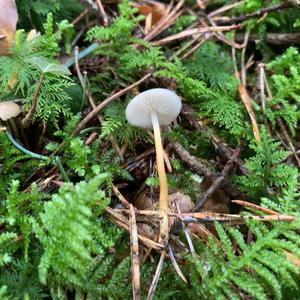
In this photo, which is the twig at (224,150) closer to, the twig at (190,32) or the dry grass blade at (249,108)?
the dry grass blade at (249,108)

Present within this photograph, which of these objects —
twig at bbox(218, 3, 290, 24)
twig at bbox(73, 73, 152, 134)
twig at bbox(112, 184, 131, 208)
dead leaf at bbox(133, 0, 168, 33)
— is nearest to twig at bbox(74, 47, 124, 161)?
twig at bbox(73, 73, 152, 134)

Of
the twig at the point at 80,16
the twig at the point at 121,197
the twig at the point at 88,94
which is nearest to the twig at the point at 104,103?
the twig at the point at 88,94

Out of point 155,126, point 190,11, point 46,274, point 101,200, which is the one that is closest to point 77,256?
point 46,274

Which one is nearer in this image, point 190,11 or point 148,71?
point 148,71

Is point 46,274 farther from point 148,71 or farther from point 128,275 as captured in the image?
point 148,71

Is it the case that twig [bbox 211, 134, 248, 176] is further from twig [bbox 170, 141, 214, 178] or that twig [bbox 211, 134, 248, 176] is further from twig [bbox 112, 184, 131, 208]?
twig [bbox 112, 184, 131, 208]

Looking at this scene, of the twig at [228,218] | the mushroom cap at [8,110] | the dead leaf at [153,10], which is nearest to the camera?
the twig at [228,218]
